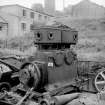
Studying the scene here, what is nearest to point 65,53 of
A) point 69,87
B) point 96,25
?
point 69,87

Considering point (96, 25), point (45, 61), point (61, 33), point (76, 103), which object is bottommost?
Result: point (76, 103)

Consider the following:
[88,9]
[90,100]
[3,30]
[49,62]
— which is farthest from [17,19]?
[90,100]

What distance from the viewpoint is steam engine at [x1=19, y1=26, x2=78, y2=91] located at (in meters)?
4.37

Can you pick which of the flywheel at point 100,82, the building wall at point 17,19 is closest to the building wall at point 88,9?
the building wall at point 17,19

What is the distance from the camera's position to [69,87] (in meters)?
4.79

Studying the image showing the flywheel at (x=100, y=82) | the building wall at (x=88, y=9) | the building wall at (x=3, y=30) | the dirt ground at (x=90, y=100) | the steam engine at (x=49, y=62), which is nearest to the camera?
the dirt ground at (x=90, y=100)

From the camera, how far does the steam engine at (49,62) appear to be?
4.37 m

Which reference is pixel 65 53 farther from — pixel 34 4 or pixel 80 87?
pixel 34 4

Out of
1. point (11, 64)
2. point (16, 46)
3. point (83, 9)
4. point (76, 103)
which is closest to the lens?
point (76, 103)

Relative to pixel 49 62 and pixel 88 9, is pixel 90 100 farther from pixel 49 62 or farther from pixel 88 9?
pixel 88 9

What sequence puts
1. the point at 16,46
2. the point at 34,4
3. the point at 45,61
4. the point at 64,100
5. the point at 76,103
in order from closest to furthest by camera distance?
the point at 64,100 < the point at 76,103 < the point at 45,61 < the point at 16,46 < the point at 34,4

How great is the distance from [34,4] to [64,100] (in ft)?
118

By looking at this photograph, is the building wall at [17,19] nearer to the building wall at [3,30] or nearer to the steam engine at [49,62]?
the building wall at [3,30]

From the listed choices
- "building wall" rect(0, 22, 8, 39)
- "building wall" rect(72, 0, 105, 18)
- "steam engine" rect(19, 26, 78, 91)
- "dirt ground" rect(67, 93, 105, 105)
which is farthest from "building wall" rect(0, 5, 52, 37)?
"dirt ground" rect(67, 93, 105, 105)
